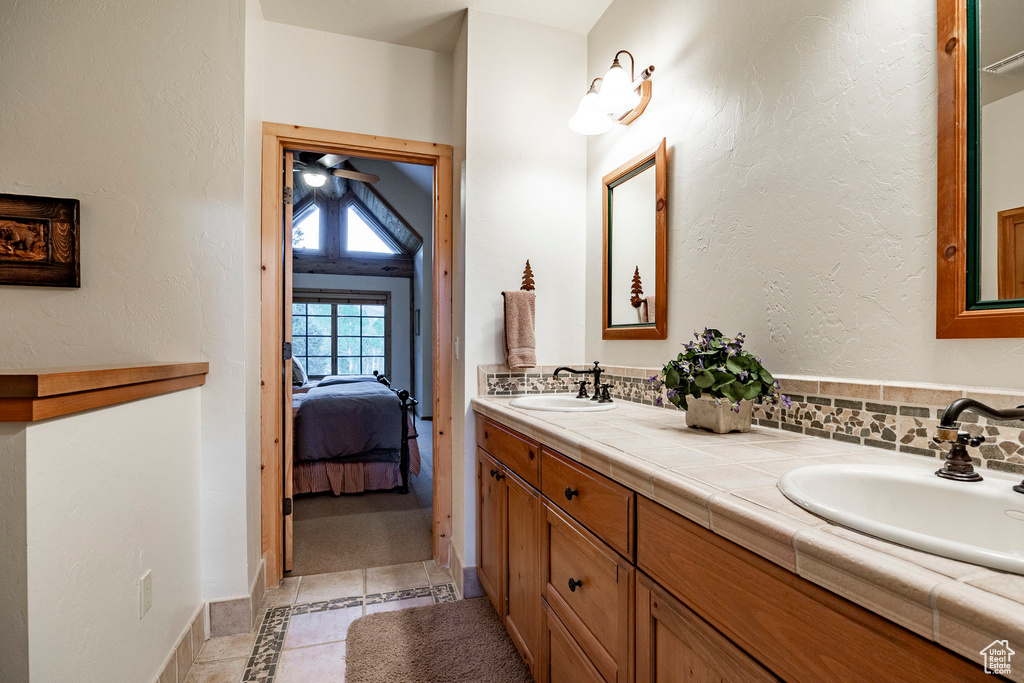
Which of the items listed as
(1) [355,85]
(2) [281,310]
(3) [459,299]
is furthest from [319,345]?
(3) [459,299]

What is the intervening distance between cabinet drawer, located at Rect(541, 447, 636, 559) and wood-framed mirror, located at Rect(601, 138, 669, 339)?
0.81 meters

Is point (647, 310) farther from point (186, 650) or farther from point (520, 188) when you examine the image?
point (186, 650)

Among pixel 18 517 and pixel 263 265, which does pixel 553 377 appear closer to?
pixel 263 265

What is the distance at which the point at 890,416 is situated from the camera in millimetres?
1016

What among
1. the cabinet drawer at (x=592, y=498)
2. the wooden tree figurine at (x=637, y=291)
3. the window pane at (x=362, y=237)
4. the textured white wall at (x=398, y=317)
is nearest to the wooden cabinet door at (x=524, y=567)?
the cabinet drawer at (x=592, y=498)

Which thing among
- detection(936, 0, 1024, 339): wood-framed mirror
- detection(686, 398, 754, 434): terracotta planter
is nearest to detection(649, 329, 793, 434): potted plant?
detection(686, 398, 754, 434): terracotta planter

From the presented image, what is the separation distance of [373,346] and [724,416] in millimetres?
7044

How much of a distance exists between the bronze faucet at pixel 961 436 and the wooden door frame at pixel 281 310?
194 centimetres

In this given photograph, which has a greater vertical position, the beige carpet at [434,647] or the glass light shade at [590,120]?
the glass light shade at [590,120]

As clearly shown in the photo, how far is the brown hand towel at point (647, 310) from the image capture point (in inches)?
74.5

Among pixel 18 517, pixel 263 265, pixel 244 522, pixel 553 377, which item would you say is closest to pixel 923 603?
pixel 18 517

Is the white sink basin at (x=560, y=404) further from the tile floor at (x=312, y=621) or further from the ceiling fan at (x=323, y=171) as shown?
the ceiling fan at (x=323, y=171)

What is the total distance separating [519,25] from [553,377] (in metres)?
1.69

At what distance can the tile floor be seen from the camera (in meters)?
1.64
